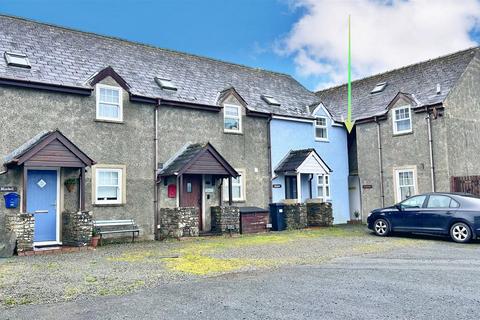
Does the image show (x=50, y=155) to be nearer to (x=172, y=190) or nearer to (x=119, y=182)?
(x=119, y=182)

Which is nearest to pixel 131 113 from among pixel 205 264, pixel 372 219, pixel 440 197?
pixel 205 264

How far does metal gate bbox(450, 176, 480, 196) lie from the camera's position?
18.8m

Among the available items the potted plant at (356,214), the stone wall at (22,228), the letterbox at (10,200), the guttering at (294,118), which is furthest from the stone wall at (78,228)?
the potted plant at (356,214)

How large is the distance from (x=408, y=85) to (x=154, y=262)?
58.5ft

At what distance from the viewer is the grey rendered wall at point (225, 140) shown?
17.6m

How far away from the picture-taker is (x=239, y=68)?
24.3m

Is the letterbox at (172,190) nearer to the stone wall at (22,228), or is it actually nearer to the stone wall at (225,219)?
the stone wall at (225,219)

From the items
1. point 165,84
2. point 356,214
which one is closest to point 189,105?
point 165,84

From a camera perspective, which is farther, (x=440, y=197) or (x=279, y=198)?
(x=279, y=198)

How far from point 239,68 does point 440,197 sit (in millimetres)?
13596

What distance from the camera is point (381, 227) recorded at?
16.0 meters

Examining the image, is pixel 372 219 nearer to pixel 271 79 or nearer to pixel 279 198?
pixel 279 198

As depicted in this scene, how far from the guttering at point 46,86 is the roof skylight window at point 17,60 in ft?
3.53

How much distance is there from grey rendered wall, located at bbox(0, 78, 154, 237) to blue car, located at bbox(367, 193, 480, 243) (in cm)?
907
